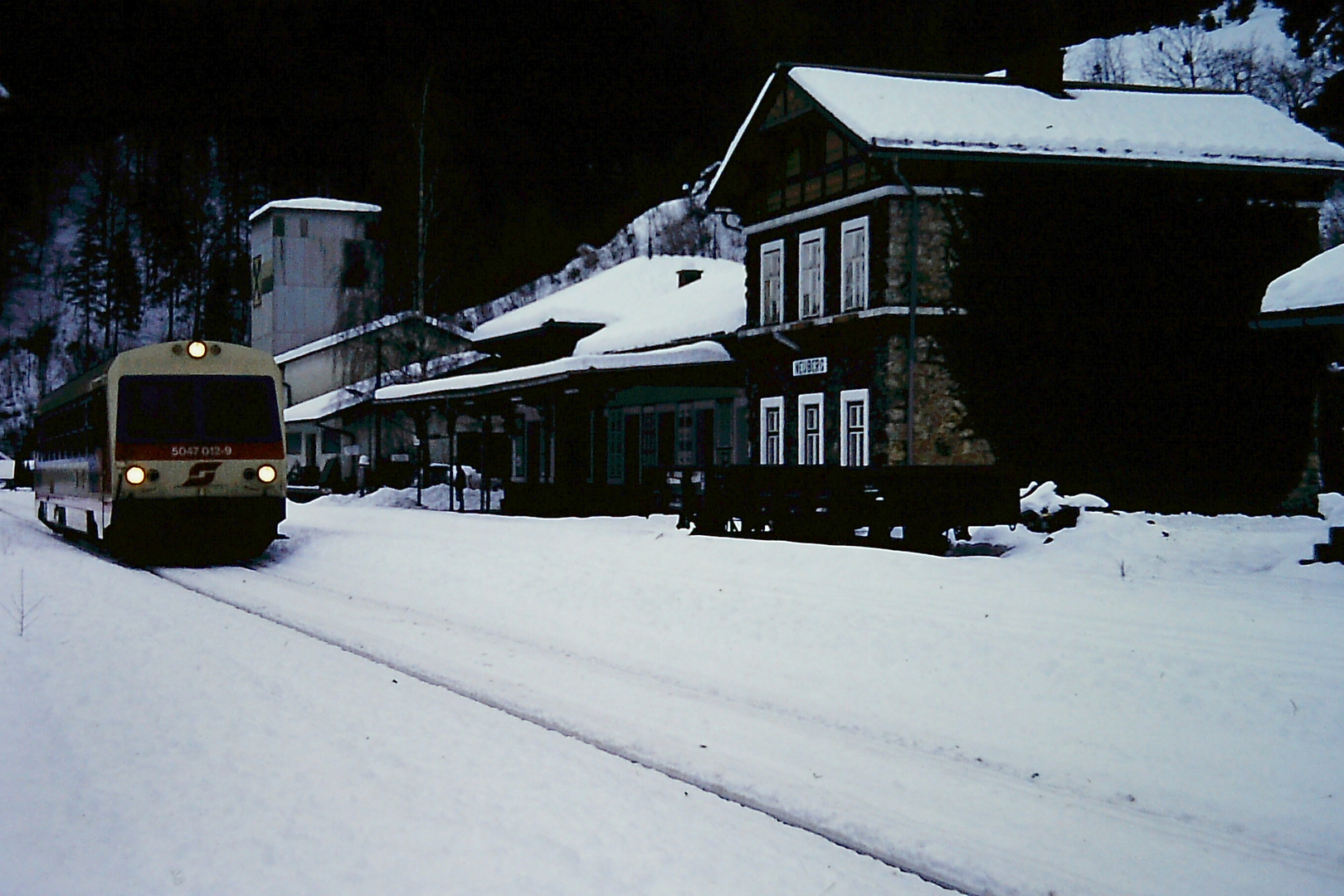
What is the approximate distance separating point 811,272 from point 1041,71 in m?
6.54

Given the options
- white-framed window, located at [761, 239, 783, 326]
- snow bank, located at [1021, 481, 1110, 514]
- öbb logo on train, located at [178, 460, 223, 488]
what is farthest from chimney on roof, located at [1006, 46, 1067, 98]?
öbb logo on train, located at [178, 460, 223, 488]

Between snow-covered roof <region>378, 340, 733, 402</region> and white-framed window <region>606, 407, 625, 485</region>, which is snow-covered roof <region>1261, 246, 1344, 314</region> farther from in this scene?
white-framed window <region>606, 407, 625, 485</region>

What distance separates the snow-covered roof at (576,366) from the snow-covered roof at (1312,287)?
11710 mm

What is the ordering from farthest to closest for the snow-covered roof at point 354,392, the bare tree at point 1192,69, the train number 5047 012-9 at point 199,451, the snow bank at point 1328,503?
the bare tree at point 1192,69 < the snow-covered roof at point 354,392 < the snow bank at point 1328,503 < the train number 5047 012-9 at point 199,451

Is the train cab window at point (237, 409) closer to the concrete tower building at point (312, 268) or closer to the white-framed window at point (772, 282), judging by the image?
the white-framed window at point (772, 282)

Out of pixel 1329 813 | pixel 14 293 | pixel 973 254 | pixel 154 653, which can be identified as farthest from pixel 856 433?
pixel 14 293

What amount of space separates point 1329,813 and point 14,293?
123828 mm

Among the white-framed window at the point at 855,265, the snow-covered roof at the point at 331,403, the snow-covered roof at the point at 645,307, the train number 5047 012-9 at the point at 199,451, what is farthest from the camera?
the snow-covered roof at the point at 331,403

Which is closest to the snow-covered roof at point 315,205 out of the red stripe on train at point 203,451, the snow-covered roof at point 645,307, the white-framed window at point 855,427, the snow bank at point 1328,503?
the snow-covered roof at point 645,307

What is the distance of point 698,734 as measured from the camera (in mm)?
7543

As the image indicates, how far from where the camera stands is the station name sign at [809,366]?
87.3 ft

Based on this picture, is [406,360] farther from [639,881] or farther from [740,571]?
[639,881]

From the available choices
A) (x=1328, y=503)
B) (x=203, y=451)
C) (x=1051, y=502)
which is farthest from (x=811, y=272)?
(x=203, y=451)

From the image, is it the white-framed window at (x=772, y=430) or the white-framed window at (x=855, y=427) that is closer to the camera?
the white-framed window at (x=855, y=427)
